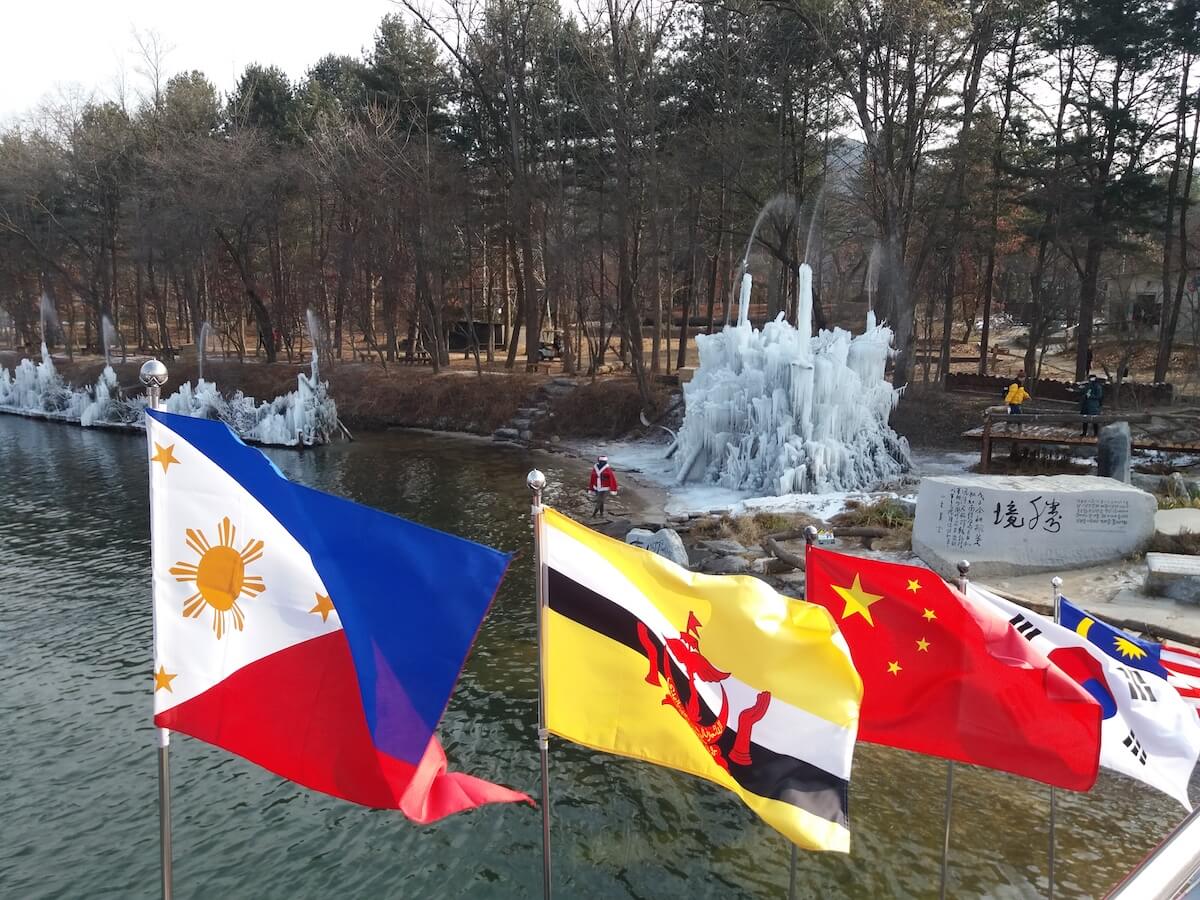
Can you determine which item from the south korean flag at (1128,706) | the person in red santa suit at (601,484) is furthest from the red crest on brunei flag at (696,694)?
the person in red santa suit at (601,484)

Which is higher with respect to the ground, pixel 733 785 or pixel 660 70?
pixel 660 70

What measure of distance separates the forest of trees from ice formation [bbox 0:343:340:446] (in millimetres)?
6868

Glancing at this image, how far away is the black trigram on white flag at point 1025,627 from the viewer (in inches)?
230

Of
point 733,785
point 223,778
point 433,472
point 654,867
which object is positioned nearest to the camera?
point 733,785

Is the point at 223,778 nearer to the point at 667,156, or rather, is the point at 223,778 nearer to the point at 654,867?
the point at 654,867

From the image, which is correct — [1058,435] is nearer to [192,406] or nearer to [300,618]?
[300,618]

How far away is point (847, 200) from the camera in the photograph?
32.9m

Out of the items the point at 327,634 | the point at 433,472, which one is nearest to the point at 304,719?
the point at 327,634

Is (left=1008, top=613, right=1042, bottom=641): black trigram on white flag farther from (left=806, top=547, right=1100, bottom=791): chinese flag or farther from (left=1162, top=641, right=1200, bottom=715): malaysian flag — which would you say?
(left=1162, top=641, right=1200, bottom=715): malaysian flag

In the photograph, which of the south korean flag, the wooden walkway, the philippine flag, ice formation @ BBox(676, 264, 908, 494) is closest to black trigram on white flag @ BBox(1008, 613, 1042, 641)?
the south korean flag

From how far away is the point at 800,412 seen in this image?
21781 millimetres

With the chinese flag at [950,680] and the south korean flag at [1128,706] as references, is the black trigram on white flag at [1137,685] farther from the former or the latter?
the chinese flag at [950,680]

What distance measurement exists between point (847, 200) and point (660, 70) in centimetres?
871

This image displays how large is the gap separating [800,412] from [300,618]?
60.7 ft
